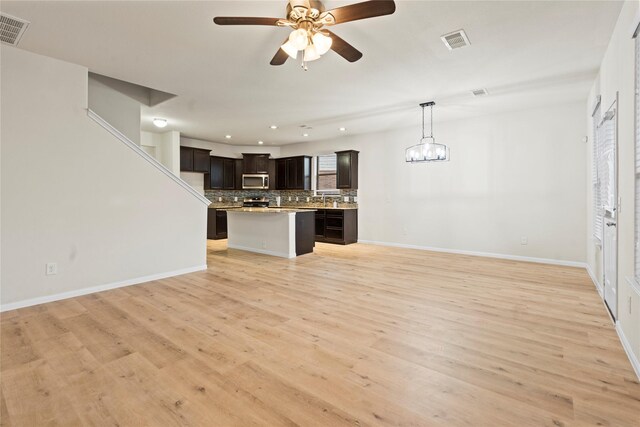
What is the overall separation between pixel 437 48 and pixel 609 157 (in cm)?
205

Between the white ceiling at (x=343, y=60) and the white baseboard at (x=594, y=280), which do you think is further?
the white baseboard at (x=594, y=280)

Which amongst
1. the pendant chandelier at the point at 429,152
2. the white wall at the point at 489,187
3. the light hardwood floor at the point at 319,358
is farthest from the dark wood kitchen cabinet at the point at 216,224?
the pendant chandelier at the point at 429,152

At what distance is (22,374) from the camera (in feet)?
6.60

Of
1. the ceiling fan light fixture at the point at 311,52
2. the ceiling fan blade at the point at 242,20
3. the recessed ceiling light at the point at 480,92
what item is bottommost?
the ceiling fan light fixture at the point at 311,52

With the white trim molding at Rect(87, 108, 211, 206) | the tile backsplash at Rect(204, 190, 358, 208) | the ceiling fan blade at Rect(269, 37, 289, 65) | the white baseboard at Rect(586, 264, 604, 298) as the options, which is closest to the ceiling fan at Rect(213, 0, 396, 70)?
the ceiling fan blade at Rect(269, 37, 289, 65)

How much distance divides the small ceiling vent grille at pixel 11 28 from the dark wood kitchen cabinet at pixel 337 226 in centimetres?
595

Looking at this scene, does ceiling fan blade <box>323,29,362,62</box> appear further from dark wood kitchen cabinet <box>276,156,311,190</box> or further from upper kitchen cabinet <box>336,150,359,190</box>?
dark wood kitchen cabinet <box>276,156,311,190</box>

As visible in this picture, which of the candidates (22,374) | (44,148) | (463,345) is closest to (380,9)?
(463,345)

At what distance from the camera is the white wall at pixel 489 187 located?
Result: 523 centimetres

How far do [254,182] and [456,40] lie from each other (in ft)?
23.2

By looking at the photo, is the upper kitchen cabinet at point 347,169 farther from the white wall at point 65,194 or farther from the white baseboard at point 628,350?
the white baseboard at point 628,350

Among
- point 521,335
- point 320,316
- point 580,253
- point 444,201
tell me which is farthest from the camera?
point 444,201

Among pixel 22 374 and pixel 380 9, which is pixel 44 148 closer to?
pixel 22 374

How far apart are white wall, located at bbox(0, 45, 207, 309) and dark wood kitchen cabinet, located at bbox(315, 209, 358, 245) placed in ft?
13.7
